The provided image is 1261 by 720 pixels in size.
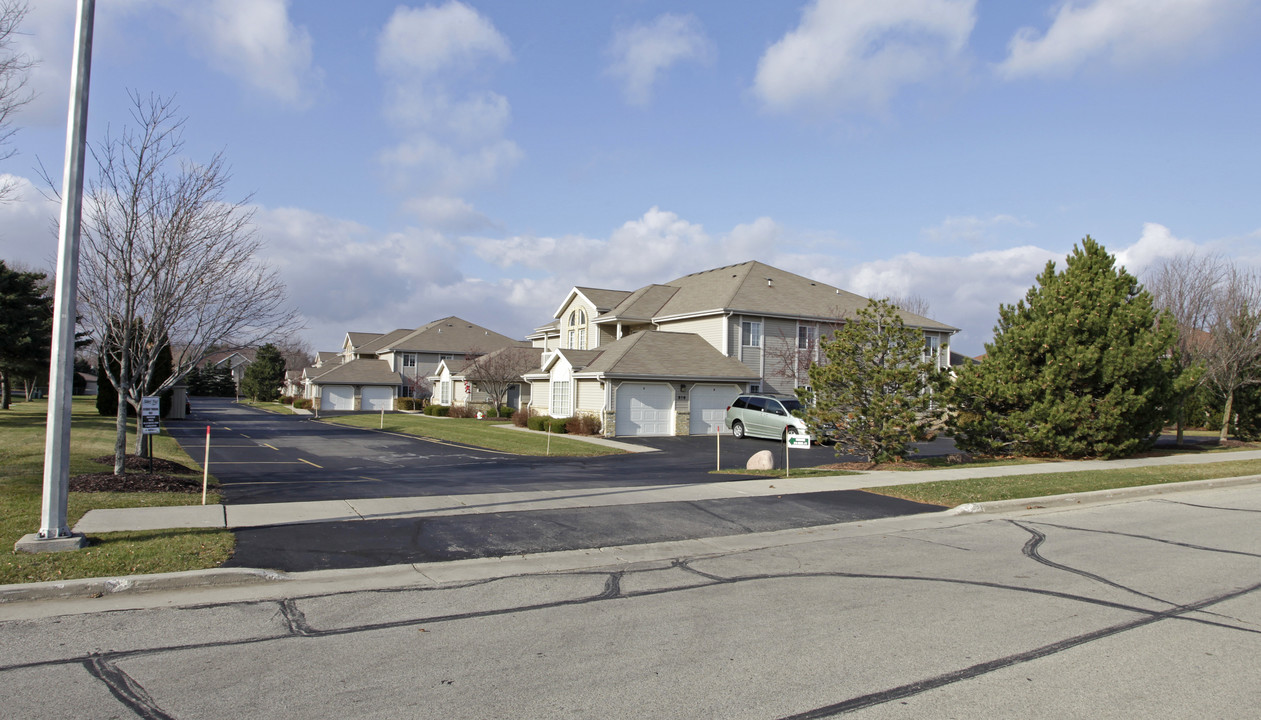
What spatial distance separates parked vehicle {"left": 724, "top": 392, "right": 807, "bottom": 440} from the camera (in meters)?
27.7

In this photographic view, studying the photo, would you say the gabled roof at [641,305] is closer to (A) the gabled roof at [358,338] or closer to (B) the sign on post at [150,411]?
(B) the sign on post at [150,411]

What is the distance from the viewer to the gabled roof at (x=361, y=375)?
58831mm

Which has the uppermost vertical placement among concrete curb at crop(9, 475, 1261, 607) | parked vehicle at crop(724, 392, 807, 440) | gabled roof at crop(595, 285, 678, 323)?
gabled roof at crop(595, 285, 678, 323)

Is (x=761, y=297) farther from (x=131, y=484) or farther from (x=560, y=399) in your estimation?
(x=131, y=484)

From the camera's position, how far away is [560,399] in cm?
3478

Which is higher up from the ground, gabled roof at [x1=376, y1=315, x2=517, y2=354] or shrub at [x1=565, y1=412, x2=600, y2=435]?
gabled roof at [x1=376, y1=315, x2=517, y2=354]

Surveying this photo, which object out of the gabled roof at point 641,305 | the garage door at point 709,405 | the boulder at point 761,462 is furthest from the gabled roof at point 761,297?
the boulder at point 761,462

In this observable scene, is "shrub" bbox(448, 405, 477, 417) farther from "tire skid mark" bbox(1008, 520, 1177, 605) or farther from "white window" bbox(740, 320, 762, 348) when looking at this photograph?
"tire skid mark" bbox(1008, 520, 1177, 605)

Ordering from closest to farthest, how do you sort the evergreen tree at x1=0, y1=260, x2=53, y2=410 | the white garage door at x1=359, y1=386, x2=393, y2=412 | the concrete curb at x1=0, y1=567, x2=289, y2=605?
the concrete curb at x1=0, y1=567, x2=289, y2=605, the evergreen tree at x1=0, y1=260, x2=53, y2=410, the white garage door at x1=359, y1=386, x2=393, y2=412

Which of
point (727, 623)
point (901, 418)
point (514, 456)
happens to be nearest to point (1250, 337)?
point (901, 418)

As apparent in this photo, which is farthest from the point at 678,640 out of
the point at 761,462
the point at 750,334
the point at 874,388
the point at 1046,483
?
the point at 750,334

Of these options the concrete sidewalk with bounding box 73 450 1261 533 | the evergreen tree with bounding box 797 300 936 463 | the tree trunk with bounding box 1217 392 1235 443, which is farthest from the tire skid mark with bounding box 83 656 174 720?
the tree trunk with bounding box 1217 392 1235 443

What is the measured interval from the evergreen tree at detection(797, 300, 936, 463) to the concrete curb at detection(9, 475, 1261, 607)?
5498 mm

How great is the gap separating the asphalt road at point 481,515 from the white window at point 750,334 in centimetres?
1216
